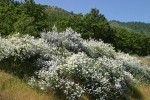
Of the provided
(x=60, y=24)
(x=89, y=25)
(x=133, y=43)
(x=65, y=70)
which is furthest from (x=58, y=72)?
(x=133, y=43)

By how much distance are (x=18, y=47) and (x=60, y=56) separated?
9.07 ft

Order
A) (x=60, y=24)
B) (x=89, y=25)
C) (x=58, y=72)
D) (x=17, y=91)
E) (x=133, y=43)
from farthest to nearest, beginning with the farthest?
(x=133, y=43) → (x=89, y=25) → (x=60, y=24) → (x=58, y=72) → (x=17, y=91)

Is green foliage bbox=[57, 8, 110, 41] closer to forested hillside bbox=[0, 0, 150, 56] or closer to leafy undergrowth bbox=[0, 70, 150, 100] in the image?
forested hillside bbox=[0, 0, 150, 56]

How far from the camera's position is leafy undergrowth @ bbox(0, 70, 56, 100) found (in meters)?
14.9

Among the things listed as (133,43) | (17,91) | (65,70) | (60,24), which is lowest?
(133,43)

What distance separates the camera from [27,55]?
18.0 metres

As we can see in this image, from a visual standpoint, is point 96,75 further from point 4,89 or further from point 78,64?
point 4,89

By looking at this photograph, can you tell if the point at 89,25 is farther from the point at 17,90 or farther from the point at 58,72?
the point at 17,90

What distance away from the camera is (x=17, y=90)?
15.6 meters

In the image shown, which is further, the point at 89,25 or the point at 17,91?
the point at 89,25

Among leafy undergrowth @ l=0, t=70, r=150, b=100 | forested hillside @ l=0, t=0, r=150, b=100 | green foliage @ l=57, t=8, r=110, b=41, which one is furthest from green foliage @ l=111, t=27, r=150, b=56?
leafy undergrowth @ l=0, t=70, r=150, b=100

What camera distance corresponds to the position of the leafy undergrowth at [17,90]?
1487cm

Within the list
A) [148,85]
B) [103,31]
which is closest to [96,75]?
[148,85]

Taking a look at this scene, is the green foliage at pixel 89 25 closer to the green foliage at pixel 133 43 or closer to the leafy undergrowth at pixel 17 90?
the green foliage at pixel 133 43
